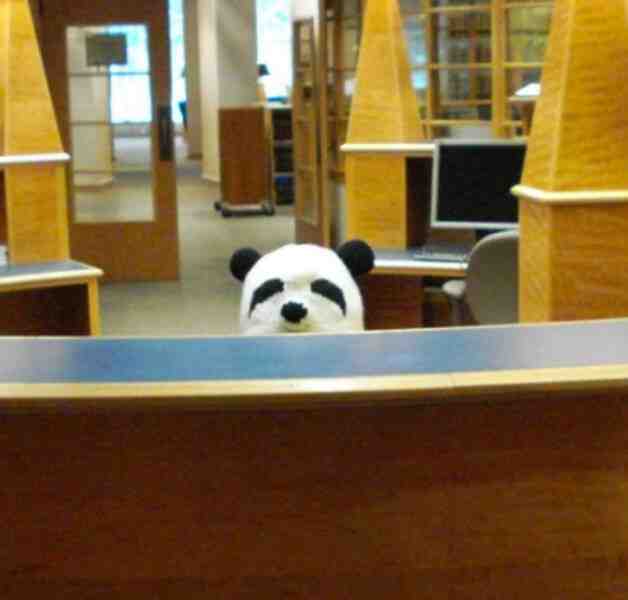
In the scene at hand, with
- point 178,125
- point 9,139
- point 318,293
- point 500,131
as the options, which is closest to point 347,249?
point 318,293

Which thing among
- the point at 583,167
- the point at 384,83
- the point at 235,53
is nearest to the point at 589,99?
the point at 583,167

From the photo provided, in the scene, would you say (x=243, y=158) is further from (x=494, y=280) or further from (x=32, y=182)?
(x=494, y=280)

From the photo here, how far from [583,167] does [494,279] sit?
1.23 metres

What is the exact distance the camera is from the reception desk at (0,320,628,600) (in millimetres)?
2113

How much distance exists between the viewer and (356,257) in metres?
3.88

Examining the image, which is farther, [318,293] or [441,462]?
[318,293]

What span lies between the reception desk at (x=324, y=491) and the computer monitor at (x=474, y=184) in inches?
125

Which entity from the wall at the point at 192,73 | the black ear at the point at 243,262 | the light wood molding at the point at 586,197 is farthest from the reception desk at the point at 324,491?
the wall at the point at 192,73

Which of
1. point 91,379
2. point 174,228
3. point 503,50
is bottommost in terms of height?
point 174,228

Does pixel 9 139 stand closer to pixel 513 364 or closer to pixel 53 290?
pixel 53 290

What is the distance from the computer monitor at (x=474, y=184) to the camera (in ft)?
17.4

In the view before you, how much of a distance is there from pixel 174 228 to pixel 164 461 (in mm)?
6947

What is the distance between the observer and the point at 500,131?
7.16 m

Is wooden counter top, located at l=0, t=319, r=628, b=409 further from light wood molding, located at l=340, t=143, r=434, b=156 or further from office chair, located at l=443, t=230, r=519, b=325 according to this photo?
light wood molding, located at l=340, t=143, r=434, b=156
